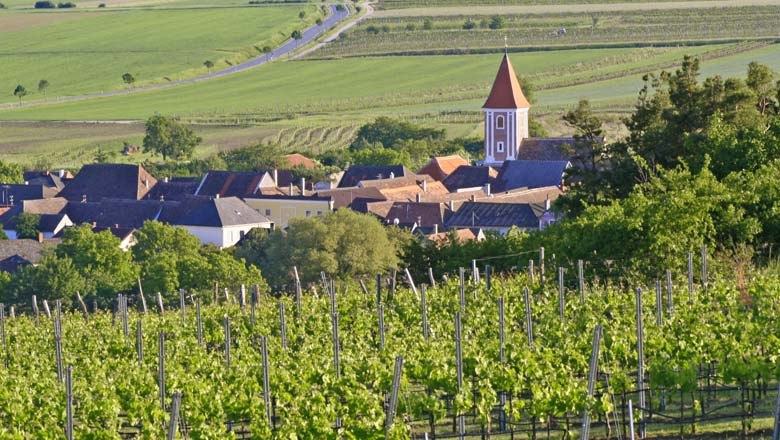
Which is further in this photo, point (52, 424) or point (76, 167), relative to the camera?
point (76, 167)

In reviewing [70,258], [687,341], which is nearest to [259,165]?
[70,258]

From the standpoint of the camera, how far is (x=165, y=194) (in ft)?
339

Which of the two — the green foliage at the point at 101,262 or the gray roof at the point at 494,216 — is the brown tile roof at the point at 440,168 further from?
the green foliage at the point at 101,262

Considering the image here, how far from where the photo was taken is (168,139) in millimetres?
125062

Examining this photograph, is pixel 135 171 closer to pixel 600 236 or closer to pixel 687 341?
pixel 600 236

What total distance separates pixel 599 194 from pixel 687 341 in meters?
19.1

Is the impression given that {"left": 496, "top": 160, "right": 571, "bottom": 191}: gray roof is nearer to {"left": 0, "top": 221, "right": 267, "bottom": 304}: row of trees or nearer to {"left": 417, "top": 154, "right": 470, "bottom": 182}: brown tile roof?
{"left": 417, "top": 154, "right": 470, "bottom": 182}: brown tile roof

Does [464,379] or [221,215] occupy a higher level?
[221,215]

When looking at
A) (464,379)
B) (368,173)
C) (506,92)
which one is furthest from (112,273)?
(506,92)

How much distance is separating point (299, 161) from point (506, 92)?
1437 centimetres

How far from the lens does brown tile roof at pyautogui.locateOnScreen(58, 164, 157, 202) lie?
103062mm

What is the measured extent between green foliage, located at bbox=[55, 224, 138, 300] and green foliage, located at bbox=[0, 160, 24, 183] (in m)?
35.5

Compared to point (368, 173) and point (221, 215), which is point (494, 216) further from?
point (368, 173)

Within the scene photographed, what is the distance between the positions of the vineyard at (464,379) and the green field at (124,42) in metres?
136
